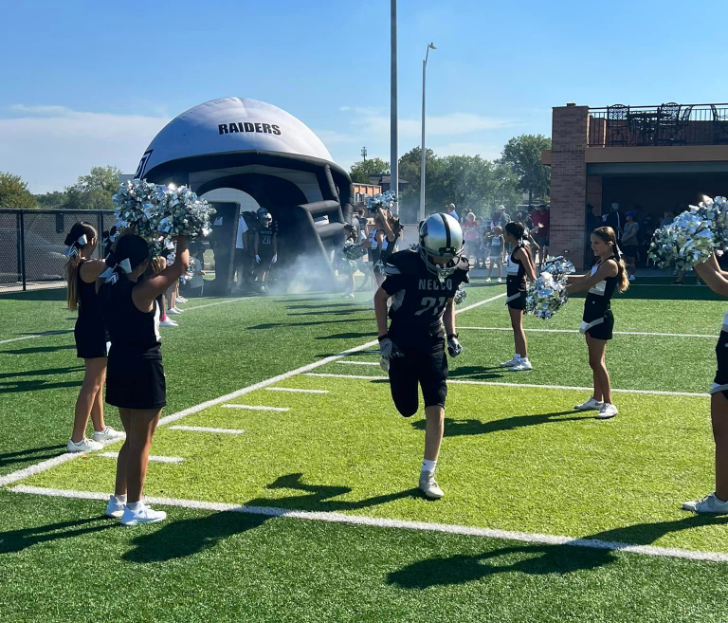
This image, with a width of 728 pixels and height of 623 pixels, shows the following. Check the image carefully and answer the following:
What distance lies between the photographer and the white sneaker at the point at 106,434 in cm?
663

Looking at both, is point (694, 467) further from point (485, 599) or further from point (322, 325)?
point (322, 325)

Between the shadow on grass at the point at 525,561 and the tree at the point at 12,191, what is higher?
the tree at the point at 12,191

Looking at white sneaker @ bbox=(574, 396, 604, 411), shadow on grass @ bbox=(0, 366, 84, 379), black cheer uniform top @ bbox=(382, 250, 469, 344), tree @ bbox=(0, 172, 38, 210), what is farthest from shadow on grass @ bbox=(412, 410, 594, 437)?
tree @ bbox=(0, 172, 38, 210)

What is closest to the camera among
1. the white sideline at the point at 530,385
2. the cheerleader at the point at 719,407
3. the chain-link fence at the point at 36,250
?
the cheerleader at the point at 719,407

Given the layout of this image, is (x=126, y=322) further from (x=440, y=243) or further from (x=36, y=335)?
(x=36, y=335)

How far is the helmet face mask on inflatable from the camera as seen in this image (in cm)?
503

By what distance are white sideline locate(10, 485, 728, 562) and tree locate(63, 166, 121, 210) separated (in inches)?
2792

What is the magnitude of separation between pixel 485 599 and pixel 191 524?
1895 millimetres

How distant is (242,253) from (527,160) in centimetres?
10590

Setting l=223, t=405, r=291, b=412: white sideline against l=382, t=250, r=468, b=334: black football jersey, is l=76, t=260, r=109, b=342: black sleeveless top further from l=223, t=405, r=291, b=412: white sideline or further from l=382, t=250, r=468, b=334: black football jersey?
l=382, t=250, r=468, b=334: black football jersey

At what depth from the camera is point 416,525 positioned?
185 inches

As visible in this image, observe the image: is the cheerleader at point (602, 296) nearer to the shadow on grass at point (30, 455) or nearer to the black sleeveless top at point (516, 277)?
the black sleeveless top at point (516, 277)

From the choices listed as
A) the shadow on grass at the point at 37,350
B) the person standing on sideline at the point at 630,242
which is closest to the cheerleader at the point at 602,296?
the shadow on grass at the point at 37,350

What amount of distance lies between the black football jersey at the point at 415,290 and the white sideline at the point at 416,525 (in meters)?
1.27
